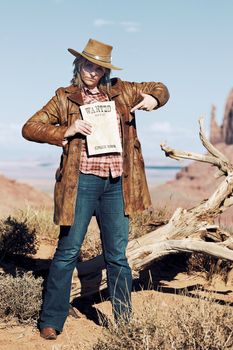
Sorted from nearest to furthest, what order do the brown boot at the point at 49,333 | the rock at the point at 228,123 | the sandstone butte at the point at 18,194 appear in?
the brown boot at the point at 49,333 < the sandstone butte at the point at 18,194 < the rock at the point at 228,123

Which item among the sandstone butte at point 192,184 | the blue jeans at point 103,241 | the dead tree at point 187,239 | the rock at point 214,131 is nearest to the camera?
the blue jeans at point 103,241

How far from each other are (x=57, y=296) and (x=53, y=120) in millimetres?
1435

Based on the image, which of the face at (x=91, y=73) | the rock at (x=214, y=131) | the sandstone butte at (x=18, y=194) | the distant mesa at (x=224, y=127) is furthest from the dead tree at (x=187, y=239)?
the rock at (x=214, y=131)

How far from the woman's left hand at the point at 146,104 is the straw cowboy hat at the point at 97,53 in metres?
0.35

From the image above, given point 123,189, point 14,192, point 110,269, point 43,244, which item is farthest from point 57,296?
point 14,192

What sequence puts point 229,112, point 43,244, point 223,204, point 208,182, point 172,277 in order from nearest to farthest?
point 223,204 → point 172,277 → point 43,244 → point 208,182 → point 229,112

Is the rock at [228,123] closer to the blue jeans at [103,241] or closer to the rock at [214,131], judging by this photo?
the rock at [214,131]

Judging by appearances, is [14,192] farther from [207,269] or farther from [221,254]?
[221,254]

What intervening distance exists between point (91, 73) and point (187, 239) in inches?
76.8

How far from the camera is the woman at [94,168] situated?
17.9ft

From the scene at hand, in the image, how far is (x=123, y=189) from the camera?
18.4ft

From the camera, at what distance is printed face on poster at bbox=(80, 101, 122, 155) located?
17.6ft

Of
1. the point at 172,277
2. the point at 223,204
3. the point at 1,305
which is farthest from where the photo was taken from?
the point at 172,277

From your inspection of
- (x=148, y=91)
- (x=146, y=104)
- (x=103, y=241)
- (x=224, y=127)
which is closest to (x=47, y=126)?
(x=146, y=104)
